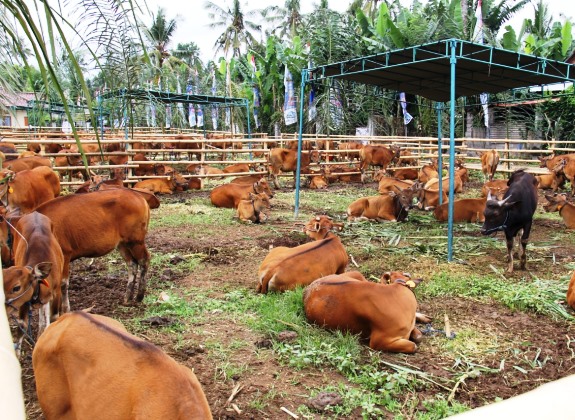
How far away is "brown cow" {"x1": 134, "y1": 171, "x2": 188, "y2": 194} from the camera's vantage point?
1595 centimetres

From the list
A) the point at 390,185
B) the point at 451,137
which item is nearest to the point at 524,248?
the point at 451,137

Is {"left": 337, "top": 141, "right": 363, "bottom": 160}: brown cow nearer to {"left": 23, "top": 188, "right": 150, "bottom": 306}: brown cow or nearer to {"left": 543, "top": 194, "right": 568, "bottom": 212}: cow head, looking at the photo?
{"left": 543, "top": 194, "right": 568, "bottom": 212}: cow head

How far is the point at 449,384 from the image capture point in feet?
15.7

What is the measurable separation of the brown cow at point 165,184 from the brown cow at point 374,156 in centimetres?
685

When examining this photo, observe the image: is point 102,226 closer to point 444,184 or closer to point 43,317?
point 43,317

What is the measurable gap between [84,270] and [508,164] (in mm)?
17647

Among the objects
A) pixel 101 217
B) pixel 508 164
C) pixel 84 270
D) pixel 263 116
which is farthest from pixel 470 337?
pixel 263 116

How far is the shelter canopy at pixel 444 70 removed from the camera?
9.75 metres

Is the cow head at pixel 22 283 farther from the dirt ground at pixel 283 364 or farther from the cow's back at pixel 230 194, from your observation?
the cow's back at pixel 230 194

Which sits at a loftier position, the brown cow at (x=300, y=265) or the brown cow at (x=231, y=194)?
the brown cow at (x=231, y=194)

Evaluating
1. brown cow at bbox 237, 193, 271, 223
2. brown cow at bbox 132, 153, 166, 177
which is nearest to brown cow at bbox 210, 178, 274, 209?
brown cow at bbox 237, 193, 271, 223

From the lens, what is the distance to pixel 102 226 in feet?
21.0

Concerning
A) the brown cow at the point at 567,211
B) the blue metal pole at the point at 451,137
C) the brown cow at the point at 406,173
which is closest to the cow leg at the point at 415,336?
the blue metal pole at the point at 451,137

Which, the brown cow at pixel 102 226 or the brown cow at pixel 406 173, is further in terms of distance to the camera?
the brown cow at pixel 406 173
